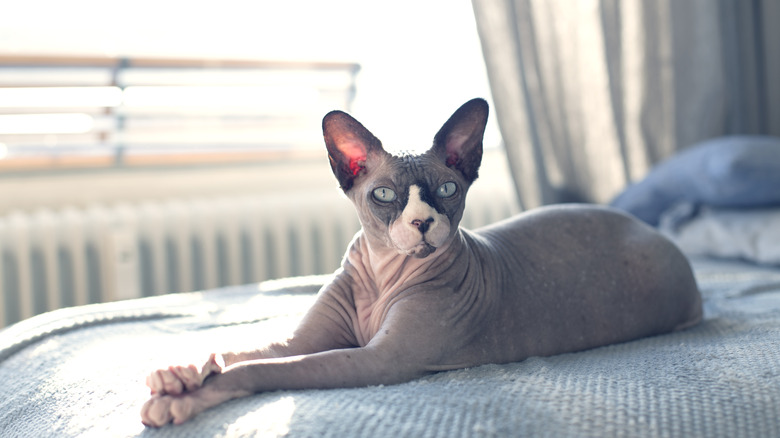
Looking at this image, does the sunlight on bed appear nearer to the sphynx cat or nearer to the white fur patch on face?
the sphynx cat

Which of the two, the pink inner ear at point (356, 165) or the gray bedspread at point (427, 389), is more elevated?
the pink inner ear at point (356, 165)

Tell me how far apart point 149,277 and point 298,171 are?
66cm

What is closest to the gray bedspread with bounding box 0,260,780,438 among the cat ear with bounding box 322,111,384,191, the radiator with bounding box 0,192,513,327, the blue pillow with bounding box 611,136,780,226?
the cat ear with bounding box 322,111,384,191

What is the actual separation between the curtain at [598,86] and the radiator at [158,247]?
71 cm

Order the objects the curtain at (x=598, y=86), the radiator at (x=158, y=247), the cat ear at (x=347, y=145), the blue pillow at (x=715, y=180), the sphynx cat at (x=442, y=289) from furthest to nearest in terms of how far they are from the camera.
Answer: the curtain at (x=598, y=86) < the radiator at (x=158, y=247) < the blue pillow at (x=715, y=180) < the cat ear at (x=347, y=145) < the sphynx cat at (x=442, y=289)

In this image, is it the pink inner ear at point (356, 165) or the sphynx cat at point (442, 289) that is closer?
the sphynx cat at point (442, 289)

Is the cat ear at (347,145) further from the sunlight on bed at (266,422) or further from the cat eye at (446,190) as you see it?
the sunlight on bed at (266,422)

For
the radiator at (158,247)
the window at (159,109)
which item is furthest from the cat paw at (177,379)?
the window at (159,109)

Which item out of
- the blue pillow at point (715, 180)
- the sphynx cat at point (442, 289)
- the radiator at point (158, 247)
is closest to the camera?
the sphynx cat at point (442, 289)

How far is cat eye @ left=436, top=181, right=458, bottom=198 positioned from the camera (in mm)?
945

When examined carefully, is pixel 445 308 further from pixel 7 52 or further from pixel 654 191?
pixel 7 52

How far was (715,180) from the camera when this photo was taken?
1.86 m

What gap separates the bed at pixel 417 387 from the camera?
0.73m

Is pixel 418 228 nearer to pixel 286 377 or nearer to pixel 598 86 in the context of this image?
pixel 286 377
